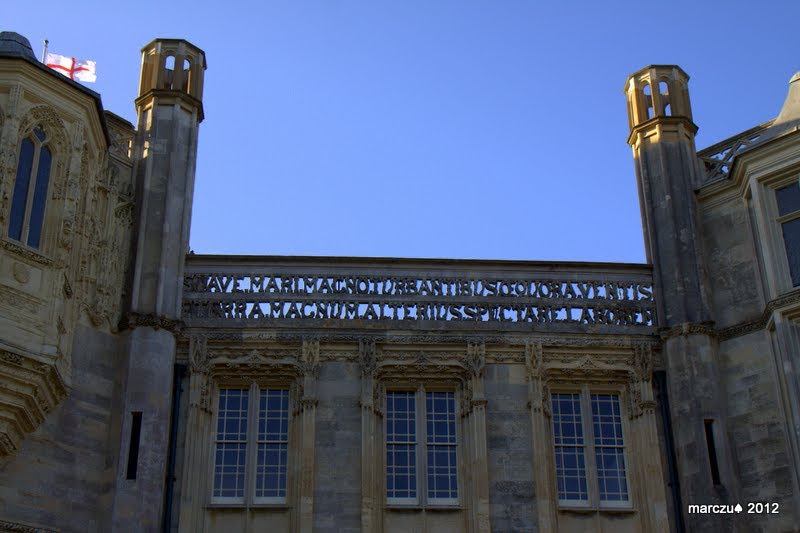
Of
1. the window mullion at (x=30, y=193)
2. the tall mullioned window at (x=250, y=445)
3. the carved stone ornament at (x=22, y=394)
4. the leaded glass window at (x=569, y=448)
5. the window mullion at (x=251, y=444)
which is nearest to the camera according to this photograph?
the carved stone ornament at (x=22, y=394)

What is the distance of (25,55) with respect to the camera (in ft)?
68.6

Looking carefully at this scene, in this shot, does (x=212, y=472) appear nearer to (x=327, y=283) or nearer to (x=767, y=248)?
(x=327, y=283)

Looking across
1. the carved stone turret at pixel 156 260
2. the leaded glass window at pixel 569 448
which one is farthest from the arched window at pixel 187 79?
the leaded glass window at pixel 569 448

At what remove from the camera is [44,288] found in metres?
19.7

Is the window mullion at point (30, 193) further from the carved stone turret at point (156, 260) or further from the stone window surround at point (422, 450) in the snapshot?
the stone window surround at point (422, 450)

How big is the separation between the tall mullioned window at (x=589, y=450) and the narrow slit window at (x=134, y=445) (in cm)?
772

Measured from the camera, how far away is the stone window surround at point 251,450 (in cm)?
2112

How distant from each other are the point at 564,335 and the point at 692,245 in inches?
129

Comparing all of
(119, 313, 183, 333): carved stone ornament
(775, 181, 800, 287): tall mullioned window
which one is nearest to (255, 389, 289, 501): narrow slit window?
(119, 313, 183, 333): carved stone ornament

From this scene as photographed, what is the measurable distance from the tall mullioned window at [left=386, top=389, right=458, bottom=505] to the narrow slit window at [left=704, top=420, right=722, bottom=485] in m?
4.66

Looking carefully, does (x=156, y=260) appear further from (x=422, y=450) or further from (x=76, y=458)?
(x=422, y=450)

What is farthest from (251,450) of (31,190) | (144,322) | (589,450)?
(589,450)

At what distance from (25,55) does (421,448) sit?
10175 mm

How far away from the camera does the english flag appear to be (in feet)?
80.2
